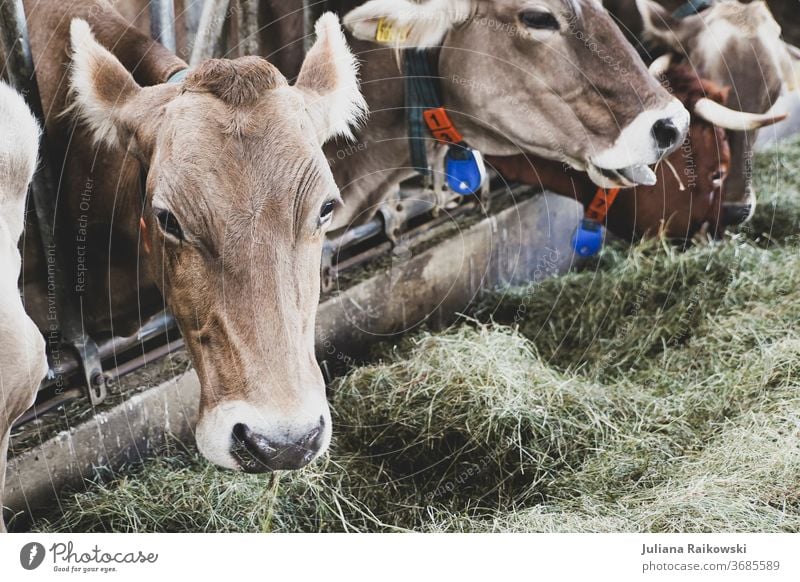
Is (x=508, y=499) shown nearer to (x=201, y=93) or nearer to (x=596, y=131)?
(x=596, y=131)

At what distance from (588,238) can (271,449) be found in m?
1.10

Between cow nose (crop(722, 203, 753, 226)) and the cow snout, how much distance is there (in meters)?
0.49

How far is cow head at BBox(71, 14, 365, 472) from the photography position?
3.48 feet

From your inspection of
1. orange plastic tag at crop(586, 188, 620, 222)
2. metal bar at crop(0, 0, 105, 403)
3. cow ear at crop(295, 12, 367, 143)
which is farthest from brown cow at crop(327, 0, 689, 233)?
metal bar at crop(0, 0, 105, 403)

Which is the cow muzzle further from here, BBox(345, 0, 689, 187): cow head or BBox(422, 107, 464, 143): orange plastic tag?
BBox(422, 107, 464, 143): orange plastic tag

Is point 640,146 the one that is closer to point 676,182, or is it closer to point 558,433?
point 676,182

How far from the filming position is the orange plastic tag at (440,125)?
152 centimetres

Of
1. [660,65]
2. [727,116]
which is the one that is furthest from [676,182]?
[660,65]

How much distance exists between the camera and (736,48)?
5.71 feet

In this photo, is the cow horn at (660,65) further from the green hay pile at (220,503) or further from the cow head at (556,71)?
the green hay pile at (220,503)

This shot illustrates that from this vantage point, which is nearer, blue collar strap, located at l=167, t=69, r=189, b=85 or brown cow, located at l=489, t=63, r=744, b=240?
blue collar strap, located at l=167, t=69, r=189, b=85

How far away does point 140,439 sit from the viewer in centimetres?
144
